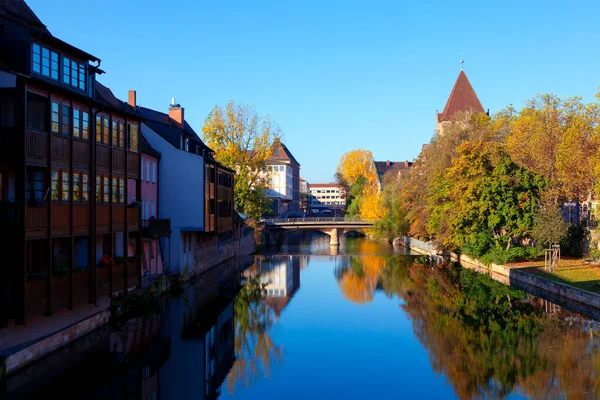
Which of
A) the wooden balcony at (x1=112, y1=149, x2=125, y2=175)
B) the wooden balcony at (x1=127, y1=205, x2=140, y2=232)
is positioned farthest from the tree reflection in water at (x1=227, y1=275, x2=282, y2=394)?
the wooden balcony at (x1=112, y1=149, x2=125, y2=175)

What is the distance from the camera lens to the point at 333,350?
66.5ft

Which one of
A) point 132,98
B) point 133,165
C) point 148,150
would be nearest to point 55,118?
point 133,165

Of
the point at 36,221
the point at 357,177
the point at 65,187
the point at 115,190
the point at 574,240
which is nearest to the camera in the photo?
the point at 36,221

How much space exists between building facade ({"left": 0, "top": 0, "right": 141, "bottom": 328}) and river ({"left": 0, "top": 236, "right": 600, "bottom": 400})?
6.23 ft

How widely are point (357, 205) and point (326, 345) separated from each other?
7021cm

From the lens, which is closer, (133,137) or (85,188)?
(85,188)

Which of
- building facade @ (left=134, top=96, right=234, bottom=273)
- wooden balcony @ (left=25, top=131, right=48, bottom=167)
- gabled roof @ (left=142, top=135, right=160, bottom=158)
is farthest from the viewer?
building facade @ (left=134, top=96, right=234, bottom=273)

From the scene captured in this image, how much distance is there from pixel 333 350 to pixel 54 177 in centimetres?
1017

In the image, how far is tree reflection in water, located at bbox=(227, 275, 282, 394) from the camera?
1748 centimetres

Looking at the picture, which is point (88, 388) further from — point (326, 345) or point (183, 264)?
point (183, 264)

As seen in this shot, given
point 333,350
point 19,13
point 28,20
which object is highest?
point 19,13

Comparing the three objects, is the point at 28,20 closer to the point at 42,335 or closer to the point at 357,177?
the point at 42,335

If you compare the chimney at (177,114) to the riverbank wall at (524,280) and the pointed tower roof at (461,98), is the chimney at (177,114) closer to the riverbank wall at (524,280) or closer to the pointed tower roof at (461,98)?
the riverbank wall at (524,280)

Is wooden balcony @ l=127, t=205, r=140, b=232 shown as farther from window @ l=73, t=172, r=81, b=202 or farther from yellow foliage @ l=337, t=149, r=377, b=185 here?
yellow foliage @ l=337, t=149, r=377, b=185
